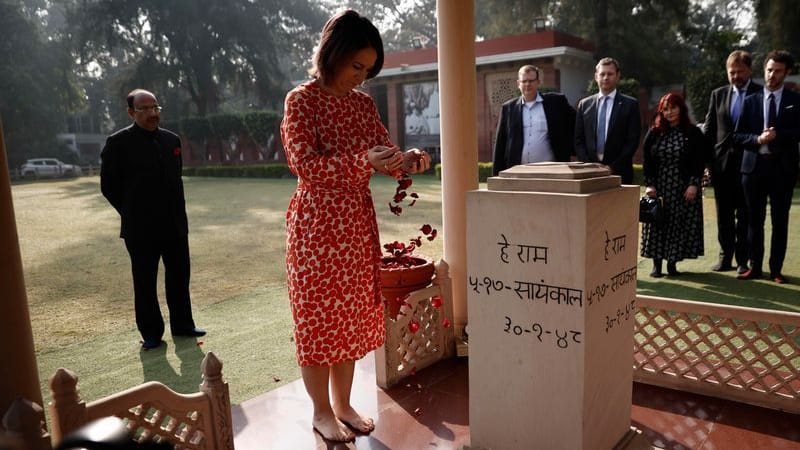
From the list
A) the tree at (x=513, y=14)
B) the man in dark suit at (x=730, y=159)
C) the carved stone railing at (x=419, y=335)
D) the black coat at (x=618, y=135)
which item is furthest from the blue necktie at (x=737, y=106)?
the tree at (x=513, y=14)

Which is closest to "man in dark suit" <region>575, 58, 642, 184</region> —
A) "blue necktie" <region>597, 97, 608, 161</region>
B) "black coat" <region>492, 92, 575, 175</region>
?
"blue necktie" <region>597, 97, 608, 161</region>

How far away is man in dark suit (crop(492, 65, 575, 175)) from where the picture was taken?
4.96 meters

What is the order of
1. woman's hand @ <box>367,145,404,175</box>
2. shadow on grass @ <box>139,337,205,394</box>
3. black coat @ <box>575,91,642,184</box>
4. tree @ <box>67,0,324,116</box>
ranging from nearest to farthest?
woman's hand @ <box>367,145,404,175</box> → shadow on grass @ <box>139,337,205,394</box> → black coat @ <box>575,91,642,184</box> → tree @ <box>67,0,324,116</box>

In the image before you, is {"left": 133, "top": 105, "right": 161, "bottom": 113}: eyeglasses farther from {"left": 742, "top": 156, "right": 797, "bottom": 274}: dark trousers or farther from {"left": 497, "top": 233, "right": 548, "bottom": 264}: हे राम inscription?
{"left": 742, "top": 156, "right": 797, "bottom": 274}: dark trousers

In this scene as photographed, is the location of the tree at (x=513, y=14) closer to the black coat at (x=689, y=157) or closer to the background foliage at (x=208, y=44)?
the background foliage at (x=208, y=44)

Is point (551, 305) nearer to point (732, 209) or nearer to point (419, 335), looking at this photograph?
point (419, 335)

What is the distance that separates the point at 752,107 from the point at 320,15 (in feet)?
112

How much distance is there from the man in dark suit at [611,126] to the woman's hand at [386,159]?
3.40m

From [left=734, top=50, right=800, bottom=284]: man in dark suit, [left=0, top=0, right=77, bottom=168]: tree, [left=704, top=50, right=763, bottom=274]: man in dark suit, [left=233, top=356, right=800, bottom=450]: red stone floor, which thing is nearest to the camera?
[left=233, top=356, right=800, bottom=450]: red stone floor

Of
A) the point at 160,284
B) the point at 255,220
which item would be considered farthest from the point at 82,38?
the point at 160,284

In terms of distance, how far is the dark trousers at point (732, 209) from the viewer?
17.6 feet

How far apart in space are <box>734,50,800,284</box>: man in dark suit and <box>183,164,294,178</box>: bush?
1913 cm

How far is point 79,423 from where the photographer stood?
1.83 meters

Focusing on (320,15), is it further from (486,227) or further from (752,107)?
(486,227)
